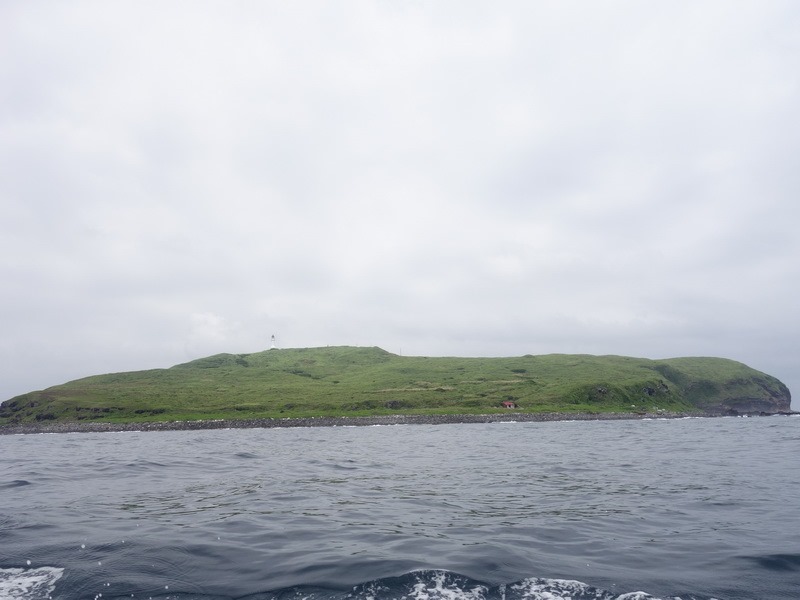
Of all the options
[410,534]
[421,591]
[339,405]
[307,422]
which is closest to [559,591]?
[421,591]

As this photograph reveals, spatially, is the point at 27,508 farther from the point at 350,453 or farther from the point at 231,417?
the point at 231,417

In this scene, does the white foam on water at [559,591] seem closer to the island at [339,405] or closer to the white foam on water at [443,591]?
the white foam on water at [443,591]

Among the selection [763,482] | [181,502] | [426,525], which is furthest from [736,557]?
[181,502]

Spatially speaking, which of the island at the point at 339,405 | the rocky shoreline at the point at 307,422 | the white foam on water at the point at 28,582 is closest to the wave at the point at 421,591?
the white foam on water at the point at 28,582

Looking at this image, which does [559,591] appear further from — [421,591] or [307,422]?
[307,422]

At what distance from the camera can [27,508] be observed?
77.3ft

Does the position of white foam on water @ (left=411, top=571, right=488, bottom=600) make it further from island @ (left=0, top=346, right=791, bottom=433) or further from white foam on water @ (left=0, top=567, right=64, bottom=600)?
island @ (left=0, top=346, right=791, bottom=433)

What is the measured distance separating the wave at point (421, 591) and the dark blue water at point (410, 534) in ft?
0.18

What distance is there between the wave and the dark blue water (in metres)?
0.06

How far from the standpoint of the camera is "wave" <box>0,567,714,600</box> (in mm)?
12430

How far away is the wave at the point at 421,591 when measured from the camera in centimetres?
1243

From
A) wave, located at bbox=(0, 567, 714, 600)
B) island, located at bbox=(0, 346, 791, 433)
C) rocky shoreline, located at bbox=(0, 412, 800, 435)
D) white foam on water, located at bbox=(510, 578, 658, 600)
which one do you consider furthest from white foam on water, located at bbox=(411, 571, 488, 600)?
island, located at bbox=(0, 346, 791, 433)

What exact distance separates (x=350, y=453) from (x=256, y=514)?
1179 inches

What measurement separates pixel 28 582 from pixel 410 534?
1090 centimetres
